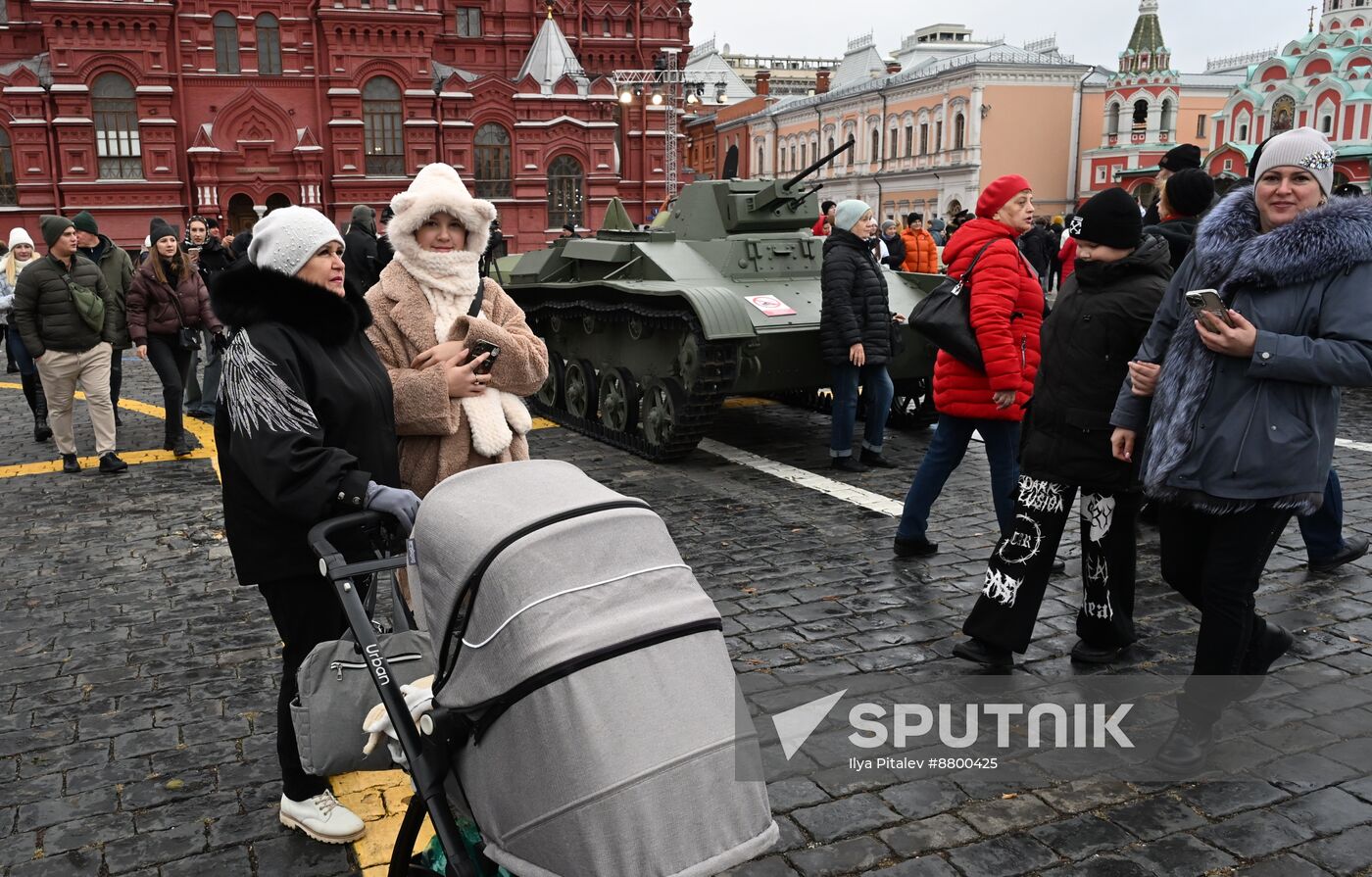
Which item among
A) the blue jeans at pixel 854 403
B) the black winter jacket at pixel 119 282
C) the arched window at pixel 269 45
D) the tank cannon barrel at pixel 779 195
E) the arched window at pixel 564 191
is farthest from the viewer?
the arched window at pixel 564 191

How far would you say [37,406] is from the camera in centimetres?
1020

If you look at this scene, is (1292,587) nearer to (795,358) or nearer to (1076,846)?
(1076,846)

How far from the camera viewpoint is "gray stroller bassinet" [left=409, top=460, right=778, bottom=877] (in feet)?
6.66

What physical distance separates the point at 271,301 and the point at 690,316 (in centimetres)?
563

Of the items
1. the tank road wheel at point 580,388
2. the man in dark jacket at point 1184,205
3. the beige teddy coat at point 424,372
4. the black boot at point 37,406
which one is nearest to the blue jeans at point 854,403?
the man in dark jacket at point 1184,205

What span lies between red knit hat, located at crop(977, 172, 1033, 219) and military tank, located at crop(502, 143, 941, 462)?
3076 millimetres

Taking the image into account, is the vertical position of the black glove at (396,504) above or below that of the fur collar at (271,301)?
below

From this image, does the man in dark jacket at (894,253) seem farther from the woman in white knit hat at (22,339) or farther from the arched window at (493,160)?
the arched window at (493,160)

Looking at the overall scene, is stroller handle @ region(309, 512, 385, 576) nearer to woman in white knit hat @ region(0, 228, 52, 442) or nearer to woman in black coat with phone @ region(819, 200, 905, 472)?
woman in black coat with phone @ region(819, 200, 905, 472)

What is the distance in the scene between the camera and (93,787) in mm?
3811

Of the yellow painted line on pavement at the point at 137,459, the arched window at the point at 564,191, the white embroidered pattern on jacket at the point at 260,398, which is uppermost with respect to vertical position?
the arched window at the point at 564,191

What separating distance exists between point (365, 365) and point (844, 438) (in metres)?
5.57

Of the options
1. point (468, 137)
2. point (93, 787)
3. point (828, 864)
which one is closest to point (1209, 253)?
point (828, 864)

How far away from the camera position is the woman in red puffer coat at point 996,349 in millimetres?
5418
